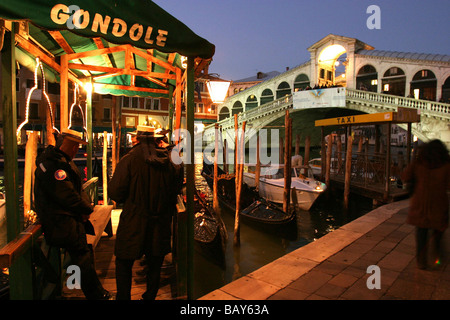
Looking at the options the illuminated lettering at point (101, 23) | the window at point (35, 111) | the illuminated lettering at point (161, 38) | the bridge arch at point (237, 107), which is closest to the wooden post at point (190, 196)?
the illuminated lettering at point (161, 38)

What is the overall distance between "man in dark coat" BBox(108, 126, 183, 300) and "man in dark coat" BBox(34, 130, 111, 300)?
13.2 inches

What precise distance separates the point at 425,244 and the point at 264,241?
5.90m

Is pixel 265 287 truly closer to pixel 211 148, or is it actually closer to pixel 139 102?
pixel 211 148

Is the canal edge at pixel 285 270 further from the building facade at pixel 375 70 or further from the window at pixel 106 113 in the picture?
the window at pixel 106 113

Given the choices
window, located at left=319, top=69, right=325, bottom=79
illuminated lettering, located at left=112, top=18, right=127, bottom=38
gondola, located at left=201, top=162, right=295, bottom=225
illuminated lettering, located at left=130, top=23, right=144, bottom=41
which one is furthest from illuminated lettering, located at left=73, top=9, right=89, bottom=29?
window, located at left=319, top=69, right=325, bottom=79

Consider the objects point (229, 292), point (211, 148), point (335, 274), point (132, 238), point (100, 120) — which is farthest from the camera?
point (100, 120)

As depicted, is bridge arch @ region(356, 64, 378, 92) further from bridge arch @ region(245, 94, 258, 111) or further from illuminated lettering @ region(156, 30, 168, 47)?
illuminated lettering @ region(156, 30, 168, 47)

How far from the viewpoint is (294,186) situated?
1274 centimetres

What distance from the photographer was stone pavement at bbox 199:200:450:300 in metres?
3.24

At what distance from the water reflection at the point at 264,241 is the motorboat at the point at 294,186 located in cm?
51

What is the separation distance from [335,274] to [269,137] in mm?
33836

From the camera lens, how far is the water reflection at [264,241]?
23.5 ft
